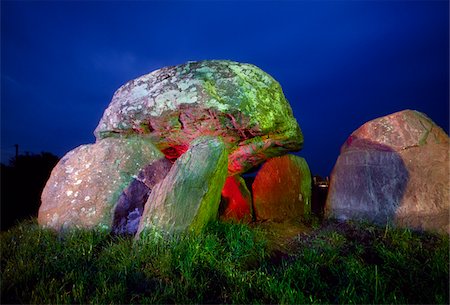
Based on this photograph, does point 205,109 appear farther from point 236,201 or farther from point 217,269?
point 217,269

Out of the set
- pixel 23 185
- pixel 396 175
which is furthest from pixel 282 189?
pixel 23 185

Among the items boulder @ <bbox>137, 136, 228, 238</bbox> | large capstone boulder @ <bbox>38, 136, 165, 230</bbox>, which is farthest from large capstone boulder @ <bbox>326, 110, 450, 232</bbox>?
large capstone boulder @ <bbox>38, 136, 165, 230</bbox>

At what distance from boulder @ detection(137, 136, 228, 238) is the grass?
0.70 feet

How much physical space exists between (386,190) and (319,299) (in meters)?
3.54

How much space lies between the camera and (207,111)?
5.10 meters

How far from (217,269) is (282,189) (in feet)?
12.7

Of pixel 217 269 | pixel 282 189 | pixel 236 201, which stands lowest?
pixel 217 269

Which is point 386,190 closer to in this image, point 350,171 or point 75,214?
point 350,171

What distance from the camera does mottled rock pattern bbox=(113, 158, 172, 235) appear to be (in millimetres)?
4645

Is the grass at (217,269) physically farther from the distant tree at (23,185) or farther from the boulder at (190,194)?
the distant tree at (23,185)

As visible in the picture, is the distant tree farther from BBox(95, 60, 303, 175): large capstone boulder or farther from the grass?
the grass

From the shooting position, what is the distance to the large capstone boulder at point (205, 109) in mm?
5130

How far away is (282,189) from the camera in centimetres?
661

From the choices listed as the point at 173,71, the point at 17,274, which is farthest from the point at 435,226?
the point at 17,274
